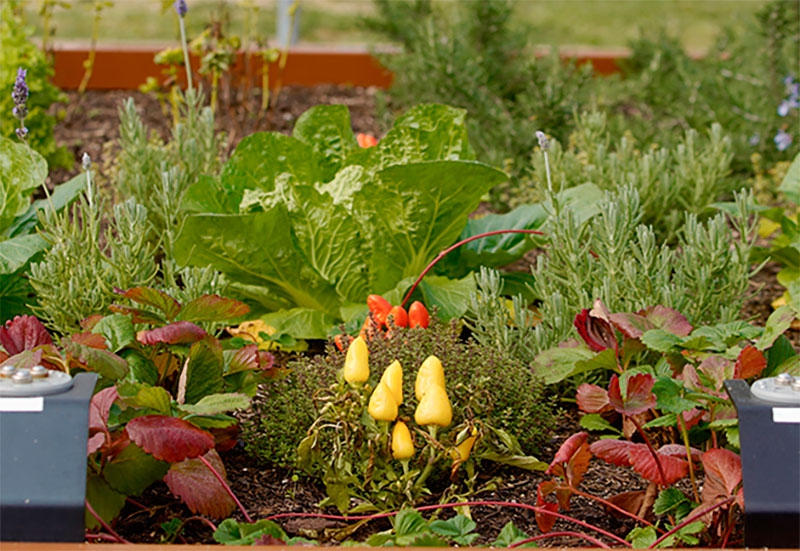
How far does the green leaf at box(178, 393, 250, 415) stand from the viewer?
6.77 ft

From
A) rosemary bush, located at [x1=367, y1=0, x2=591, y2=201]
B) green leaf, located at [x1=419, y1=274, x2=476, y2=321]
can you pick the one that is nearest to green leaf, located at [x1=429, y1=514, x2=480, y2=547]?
green leaf, located at [x1=419, y1=274, x2=476, y2=321]

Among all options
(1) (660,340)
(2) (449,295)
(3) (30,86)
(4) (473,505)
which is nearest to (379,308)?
(2) (449,295)

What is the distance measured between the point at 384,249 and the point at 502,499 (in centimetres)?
110

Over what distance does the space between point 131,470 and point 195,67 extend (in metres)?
4.70

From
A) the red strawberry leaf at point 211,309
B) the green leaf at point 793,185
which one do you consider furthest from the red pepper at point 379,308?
the green leaf at point 793,185

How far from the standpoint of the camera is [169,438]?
1.91 metres

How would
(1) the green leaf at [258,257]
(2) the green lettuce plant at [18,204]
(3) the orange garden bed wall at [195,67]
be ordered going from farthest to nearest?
(3) the orange garden bed wall at [195,67] < (2) the green lettuce plant at [18,204] < (1) the green leaf at [258,257]

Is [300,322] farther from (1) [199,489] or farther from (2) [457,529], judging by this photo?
(2) [457,529]

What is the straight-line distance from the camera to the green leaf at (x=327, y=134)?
3539 millimetres

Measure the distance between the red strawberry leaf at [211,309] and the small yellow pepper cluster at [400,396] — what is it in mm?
292

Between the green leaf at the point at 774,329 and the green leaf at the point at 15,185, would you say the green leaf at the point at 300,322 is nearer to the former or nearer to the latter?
the green leaf at the point at 15,185

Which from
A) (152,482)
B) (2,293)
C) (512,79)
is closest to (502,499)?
(152,482)

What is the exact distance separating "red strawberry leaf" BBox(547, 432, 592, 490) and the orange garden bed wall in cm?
466

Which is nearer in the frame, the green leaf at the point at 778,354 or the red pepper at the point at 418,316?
the green leaf at the point at 778,354
